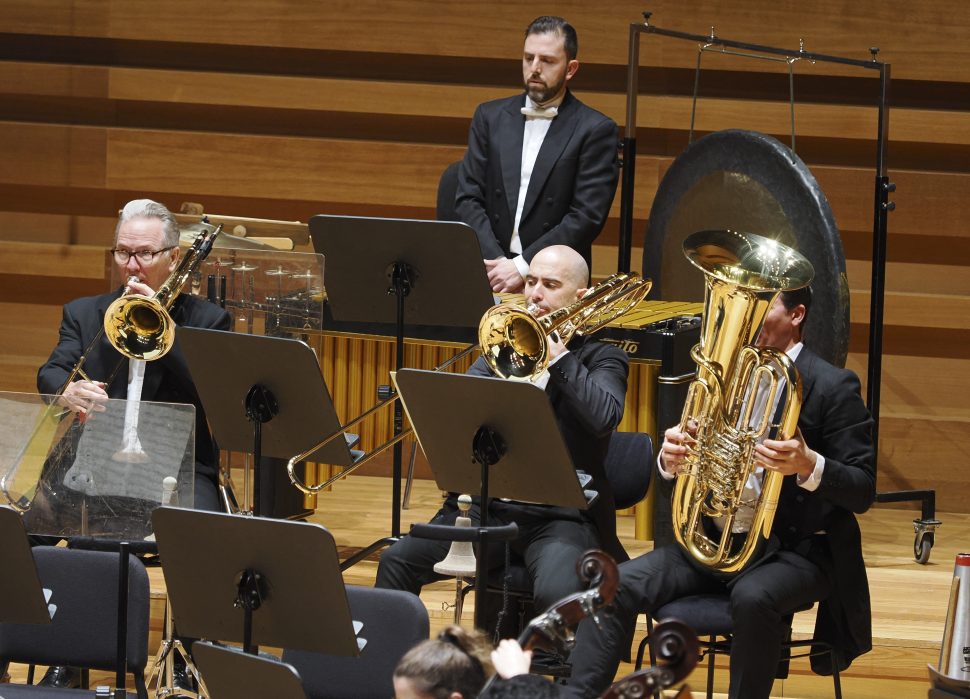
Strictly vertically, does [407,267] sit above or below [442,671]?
above

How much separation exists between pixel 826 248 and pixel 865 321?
1.38m

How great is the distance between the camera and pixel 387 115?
640 centimetres

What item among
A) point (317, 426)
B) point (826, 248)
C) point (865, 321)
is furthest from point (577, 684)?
point (865, 321)

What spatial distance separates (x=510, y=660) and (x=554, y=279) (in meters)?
1.64

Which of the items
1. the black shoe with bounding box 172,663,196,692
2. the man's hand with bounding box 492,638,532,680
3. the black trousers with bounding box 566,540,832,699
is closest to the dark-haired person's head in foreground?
the man's hand with bounding box 492,638,532,680

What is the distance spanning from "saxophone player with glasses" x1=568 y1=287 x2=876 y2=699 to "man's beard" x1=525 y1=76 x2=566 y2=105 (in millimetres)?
1527

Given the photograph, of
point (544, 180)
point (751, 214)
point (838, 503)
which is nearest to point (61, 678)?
point (838, 503)

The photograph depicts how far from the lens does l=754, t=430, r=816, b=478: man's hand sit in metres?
3.29

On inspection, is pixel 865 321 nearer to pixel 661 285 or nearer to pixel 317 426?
pixel 661 285

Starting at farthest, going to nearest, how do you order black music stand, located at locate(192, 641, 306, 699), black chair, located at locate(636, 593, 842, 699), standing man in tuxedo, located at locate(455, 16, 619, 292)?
standing man in tuxedo, located at locate(455, 16, 619, 292) < black chair, located at locate(636, 593, 842, 699) < black music stand, located at locate(192, 641, 306, 699)

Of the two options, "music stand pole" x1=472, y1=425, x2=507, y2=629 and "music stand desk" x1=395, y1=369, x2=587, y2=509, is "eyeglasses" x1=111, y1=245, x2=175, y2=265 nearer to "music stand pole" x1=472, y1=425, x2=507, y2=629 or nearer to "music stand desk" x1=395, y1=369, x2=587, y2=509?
"music stand desk" x1=395, y1=369, x2=587, y2=509

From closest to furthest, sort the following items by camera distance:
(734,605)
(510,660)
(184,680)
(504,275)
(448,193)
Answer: (510,660)
(734,605)
(184,680)
(504,275)
(448,193)

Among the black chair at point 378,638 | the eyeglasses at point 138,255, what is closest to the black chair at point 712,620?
the black chair at point 378,638

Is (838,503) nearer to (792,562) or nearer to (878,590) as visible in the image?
(792,562)
